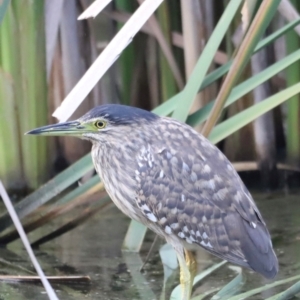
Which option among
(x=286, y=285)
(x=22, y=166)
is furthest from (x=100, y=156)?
(x=22, y=166)

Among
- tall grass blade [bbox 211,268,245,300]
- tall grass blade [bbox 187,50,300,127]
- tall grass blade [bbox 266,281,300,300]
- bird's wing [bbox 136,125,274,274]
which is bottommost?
tall grass blade [bbox 211,268,245,300]

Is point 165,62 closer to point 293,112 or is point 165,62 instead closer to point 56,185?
point 293,112

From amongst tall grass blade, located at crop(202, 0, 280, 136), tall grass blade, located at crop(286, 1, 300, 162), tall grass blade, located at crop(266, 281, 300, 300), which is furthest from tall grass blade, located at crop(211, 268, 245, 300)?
tall grass blade, located at crop(286, 1, 300, 162)

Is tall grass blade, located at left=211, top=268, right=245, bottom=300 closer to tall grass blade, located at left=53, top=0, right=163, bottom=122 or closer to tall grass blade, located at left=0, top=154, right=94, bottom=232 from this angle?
tall grass blade, located at left=0, top=154, right=94, bottom=232

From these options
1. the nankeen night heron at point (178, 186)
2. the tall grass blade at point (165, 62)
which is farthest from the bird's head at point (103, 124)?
the tall grass blade at point (165, 62)

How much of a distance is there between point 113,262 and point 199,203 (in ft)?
2.93

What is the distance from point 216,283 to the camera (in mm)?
3730

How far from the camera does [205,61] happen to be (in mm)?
3572

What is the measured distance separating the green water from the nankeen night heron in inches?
14.3

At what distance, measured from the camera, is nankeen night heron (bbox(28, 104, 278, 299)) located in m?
3.30

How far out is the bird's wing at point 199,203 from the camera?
3314mm

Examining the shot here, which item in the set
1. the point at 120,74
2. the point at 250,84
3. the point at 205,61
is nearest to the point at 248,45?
the point at 205,61

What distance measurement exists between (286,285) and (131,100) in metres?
1.91

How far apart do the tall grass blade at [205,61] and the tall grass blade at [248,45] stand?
0.57 ft
